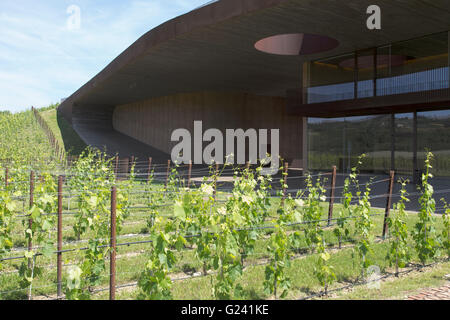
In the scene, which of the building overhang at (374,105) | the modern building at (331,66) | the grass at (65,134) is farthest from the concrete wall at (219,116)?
the building overhang at (374,105)

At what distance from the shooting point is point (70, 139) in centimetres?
2647

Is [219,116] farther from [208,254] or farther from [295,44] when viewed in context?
[208,254]

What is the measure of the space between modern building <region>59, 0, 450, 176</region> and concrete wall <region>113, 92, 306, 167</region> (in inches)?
133

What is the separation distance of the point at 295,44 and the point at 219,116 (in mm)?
11100

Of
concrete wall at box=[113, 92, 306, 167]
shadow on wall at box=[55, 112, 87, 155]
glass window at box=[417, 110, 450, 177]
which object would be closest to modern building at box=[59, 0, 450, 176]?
glass window at box=[417, 110, 450, 177]

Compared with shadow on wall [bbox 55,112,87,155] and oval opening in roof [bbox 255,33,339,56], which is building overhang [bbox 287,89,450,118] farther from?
shadow on wall [bbox 55,112,87,155]

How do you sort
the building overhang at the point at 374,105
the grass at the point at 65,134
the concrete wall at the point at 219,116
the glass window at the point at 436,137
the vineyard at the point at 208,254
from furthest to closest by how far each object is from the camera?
the grass at the point at 65,134 → the concrete wall at the point at 219,116 → the glass window at the point at 436,137 → the building overhang at the point at 374,105 → the vineyard at the point at 208,254

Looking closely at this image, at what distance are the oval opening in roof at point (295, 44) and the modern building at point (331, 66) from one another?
1.4 inches

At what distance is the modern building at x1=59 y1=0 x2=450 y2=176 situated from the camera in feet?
31.8

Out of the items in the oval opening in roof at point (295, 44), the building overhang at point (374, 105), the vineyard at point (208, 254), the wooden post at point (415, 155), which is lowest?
the vineyard at point (208, 254)

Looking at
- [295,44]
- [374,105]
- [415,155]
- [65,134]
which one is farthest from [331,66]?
[65,134]

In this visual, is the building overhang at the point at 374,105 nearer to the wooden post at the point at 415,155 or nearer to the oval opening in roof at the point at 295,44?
the wooden post at the point at 415,155

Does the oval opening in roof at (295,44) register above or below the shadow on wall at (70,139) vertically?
above

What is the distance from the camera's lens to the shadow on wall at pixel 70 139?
24.3 metres
